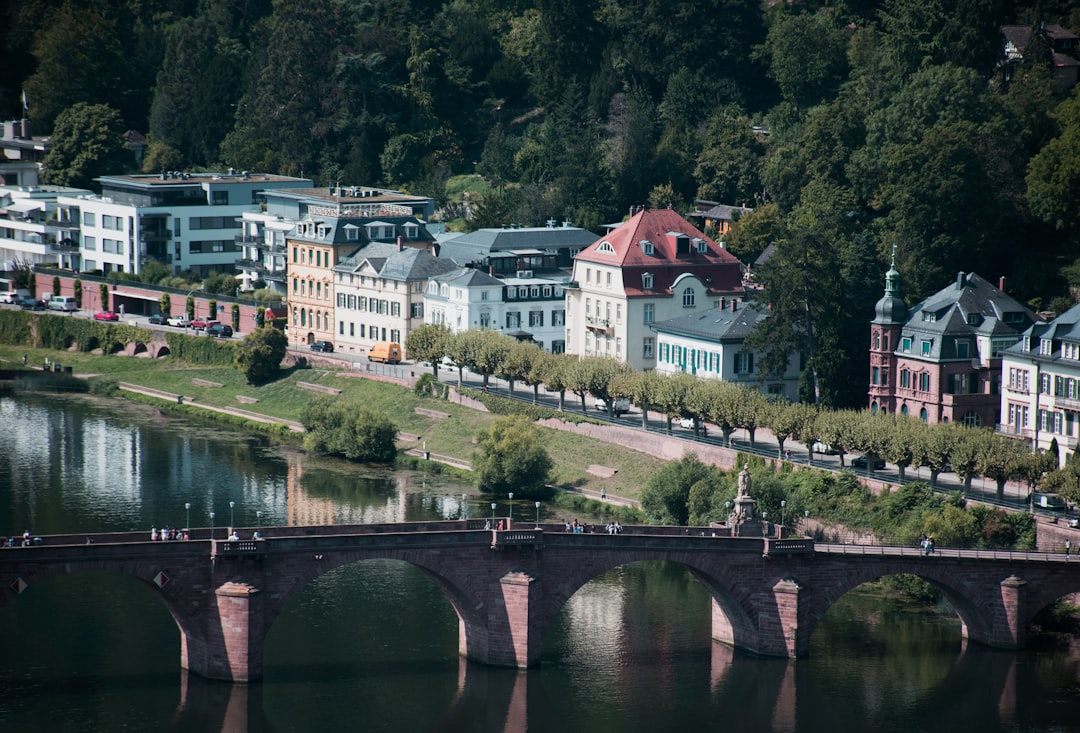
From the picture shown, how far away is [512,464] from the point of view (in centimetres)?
12975

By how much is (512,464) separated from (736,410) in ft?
45.4

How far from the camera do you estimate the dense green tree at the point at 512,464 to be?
130000 millimetres

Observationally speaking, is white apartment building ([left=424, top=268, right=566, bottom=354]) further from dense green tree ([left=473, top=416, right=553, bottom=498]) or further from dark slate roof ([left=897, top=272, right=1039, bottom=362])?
dark slate roof ([left=897, top=272, right=1039, bottom=362])

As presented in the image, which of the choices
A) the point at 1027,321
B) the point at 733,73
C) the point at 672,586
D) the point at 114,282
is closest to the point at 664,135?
the point at 733,73

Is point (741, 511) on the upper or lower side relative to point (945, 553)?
upper

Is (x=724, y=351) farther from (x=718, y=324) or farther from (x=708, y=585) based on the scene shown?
(x=708, y=585)

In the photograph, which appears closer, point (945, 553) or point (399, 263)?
point (945, 553)

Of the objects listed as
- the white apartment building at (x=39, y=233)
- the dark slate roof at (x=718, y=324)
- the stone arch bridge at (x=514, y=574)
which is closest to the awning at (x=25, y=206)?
the white apartment building at (x=39, y=233)

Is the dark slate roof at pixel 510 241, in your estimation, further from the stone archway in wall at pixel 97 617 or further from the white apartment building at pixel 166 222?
the stone archway in wall at pixel 97 617

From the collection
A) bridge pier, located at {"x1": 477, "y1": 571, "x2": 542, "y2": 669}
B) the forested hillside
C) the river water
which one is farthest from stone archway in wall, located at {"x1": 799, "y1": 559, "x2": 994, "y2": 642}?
the forested hillside

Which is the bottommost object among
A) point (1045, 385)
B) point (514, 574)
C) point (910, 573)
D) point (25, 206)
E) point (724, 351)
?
point (910, 573)

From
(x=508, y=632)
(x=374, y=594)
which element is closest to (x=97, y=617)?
(x=374, y=594)

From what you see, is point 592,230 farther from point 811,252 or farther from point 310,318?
point 811,252

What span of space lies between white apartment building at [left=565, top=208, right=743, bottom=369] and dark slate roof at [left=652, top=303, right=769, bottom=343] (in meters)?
2.20
